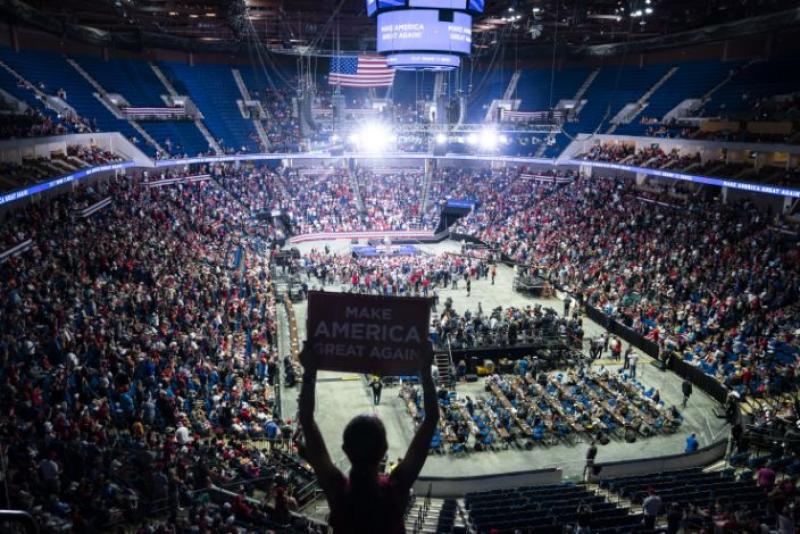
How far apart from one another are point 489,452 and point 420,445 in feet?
55.1

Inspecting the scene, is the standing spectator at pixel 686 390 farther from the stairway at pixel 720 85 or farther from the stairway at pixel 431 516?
the stairway at pixel 720 85

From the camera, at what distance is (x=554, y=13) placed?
36.4 m

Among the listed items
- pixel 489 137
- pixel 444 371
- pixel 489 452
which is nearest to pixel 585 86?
pixel 489 137

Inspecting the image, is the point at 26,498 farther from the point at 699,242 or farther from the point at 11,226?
the point at 699,242

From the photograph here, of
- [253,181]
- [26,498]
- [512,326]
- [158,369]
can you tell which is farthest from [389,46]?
[253,181]

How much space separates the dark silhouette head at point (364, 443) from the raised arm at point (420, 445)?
128 millimetres

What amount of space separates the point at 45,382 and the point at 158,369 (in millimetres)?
3175

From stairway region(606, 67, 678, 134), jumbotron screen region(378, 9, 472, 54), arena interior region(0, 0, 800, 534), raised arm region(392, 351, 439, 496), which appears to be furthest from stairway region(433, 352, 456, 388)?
stairway region(606, 67, 678, 134)

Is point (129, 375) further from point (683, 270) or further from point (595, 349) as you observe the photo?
point (683, 270)

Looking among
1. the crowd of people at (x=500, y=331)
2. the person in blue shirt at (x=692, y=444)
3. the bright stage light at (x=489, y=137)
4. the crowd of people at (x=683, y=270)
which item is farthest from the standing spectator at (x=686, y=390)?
the bright stage light at (x=489, y=137)

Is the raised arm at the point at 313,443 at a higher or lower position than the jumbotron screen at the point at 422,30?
lower

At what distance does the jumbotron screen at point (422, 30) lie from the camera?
76.0ft

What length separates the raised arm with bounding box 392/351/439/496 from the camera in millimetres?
2678

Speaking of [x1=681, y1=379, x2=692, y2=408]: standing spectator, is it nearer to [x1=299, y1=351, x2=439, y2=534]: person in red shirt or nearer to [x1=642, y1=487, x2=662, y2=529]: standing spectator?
[x1=642, y1=487, x2=662, y2=529]: standing spectator
